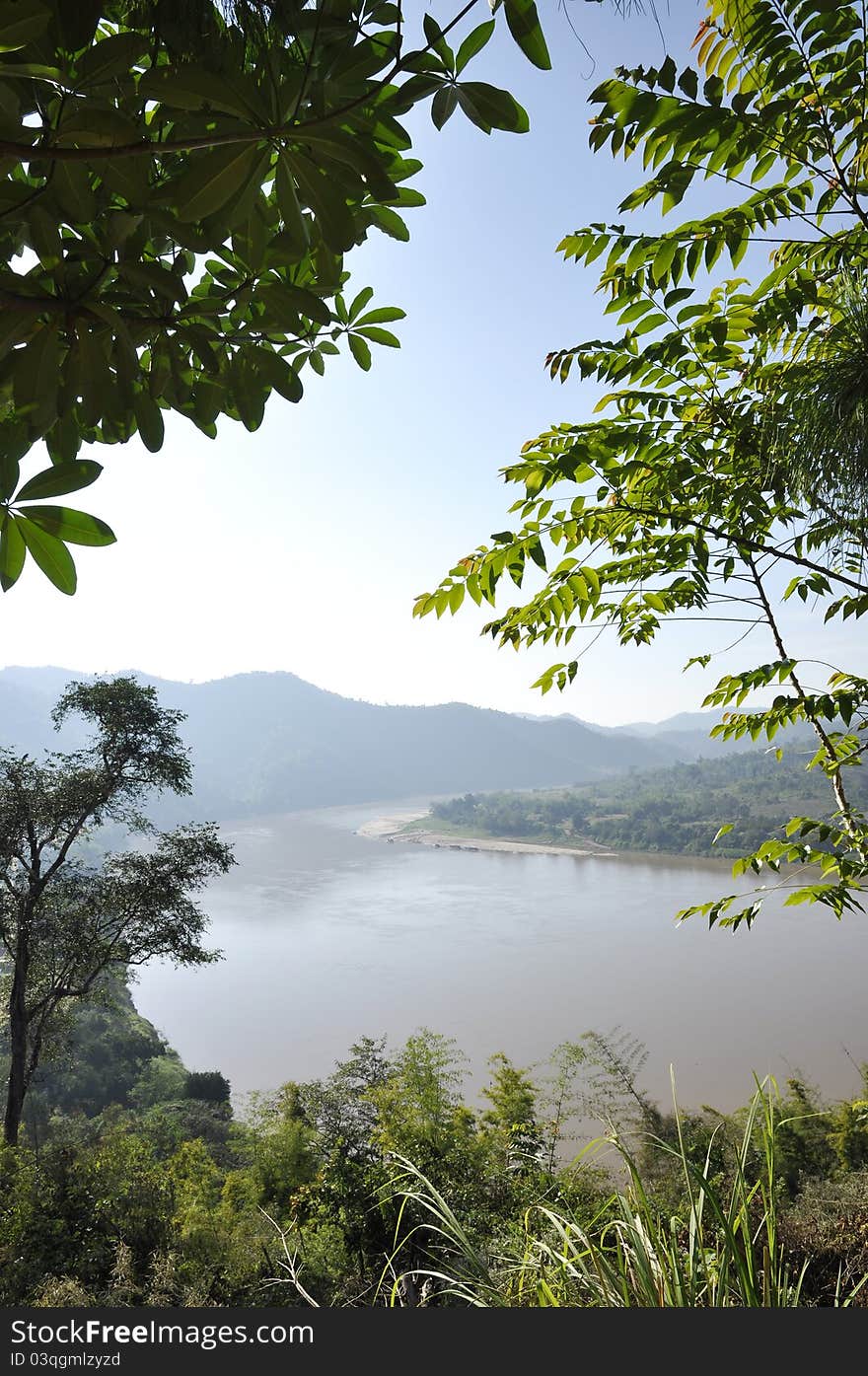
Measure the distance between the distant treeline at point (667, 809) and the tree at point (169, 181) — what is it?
96.3 ft

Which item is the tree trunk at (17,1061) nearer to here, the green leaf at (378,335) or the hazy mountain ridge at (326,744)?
the green leaf at (378,335)

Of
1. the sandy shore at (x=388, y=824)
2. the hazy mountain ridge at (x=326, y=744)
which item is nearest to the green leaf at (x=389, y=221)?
the hazy mountain ridge at (x=326, y=744)

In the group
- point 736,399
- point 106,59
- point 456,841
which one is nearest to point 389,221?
point 106,59

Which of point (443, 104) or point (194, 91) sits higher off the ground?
point (443, 104)

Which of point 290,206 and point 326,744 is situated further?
point 326,744

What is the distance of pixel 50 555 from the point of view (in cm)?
57

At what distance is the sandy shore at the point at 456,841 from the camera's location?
3875 centimetres

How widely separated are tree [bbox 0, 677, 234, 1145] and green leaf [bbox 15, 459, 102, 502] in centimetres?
791

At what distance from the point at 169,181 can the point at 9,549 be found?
0.32 m

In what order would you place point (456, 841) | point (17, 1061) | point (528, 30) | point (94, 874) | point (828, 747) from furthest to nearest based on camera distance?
point (456, 841), point (94, 874), point (17, 1061), point (828, 747), point (528, 30)

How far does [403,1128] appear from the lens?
7.61 metres

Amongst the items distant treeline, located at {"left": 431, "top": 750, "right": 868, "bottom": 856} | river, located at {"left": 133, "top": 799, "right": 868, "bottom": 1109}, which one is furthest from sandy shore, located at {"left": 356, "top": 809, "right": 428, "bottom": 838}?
river, located at {"left": 133, "top": 799, "right": 868, "bottom": 1109}

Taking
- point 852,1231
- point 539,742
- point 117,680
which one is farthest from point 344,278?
point 539,742

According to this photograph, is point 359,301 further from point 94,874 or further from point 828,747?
point 94,874
